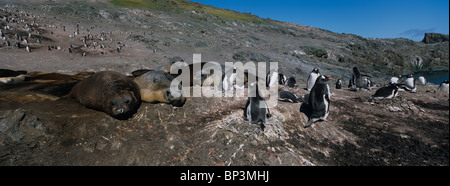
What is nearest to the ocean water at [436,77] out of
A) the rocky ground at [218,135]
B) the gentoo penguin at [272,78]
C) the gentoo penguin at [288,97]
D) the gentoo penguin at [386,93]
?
the gentoo penguin at [386,93]

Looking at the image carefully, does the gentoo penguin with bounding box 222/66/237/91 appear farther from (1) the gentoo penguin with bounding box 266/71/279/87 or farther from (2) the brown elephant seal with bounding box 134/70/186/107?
(1) the gentoo penguin with bounding box 266/71/279/87

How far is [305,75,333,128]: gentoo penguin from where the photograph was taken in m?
5.38

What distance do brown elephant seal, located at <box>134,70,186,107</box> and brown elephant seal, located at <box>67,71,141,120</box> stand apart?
1.18 ft

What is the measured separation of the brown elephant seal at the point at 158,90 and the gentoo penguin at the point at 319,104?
11.2 ft

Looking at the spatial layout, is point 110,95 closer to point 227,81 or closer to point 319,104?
point 227,81

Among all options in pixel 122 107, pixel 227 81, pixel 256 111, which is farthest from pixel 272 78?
pixel 122 107

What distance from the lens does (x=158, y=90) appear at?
578cm

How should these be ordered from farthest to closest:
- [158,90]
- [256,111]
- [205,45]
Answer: [205,45] → [158,90] → [256,111]

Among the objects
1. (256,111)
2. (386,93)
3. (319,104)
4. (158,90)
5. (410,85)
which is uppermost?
(410,85)

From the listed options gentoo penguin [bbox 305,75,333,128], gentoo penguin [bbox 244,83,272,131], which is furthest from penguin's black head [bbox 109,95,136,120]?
gentoo penguin [bbox 305,75,333,128]

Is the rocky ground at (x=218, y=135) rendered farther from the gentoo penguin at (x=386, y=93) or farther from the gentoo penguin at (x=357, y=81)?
the gentoo penguin at (x=357, y=81)

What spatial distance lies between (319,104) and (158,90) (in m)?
4.37
